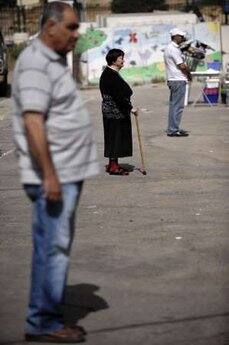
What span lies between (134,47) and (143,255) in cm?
2168

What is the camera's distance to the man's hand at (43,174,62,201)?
4449 mm

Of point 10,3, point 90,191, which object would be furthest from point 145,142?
point 10,3

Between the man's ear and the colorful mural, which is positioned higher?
the man's ear

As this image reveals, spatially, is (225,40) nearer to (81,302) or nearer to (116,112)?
(116,112)

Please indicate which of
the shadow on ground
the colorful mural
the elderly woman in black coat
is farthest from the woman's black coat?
the colorful mural

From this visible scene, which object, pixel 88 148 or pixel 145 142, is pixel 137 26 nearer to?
pixel 145 142

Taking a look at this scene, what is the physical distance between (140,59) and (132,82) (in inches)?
34.3

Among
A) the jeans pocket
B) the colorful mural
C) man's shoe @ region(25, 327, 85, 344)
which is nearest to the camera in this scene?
the jeans pocket

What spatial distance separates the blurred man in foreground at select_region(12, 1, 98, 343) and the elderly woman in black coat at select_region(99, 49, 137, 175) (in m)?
5.60

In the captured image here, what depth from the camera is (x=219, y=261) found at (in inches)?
261

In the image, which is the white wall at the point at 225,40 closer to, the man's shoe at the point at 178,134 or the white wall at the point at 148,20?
the white wall at the point at 148,20

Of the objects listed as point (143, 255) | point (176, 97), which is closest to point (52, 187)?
point (143, 255)

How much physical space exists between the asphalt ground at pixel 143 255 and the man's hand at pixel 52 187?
1.01m

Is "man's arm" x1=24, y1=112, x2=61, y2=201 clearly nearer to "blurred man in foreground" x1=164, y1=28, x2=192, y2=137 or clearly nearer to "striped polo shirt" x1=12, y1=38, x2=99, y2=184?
"striped polo shirt" x1=12, y1=38, x2=99, y2=184
